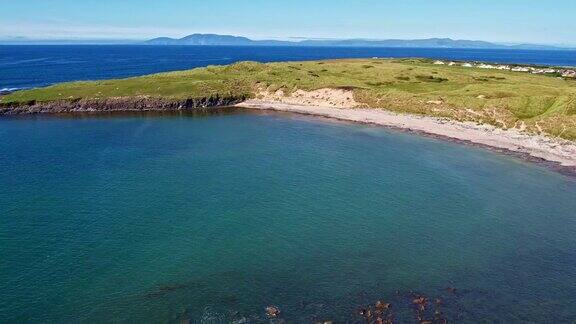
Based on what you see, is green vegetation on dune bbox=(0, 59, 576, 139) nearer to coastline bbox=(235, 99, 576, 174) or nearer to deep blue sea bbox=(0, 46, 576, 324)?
coastline bbox=(235, 99, 576, 174)

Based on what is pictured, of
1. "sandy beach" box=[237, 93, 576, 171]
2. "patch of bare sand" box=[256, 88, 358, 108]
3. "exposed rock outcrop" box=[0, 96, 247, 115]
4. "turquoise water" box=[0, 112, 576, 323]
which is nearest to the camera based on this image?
"turquoise water" box=[0, 112, 576, 323]

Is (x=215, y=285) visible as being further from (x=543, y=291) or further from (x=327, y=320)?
(x=543, y=291)

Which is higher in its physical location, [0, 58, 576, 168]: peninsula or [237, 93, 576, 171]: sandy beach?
[0, 58, 576, 168]: peninsula

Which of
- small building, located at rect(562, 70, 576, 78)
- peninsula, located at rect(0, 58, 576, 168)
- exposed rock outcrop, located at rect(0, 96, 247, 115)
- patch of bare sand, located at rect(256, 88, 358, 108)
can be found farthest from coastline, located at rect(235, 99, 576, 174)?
small building, located at rect(562, 70, 576, 78)

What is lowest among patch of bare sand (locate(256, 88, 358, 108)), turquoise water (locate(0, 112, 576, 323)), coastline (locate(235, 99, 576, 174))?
turquoise water (locate(0, 112, 576, 323))

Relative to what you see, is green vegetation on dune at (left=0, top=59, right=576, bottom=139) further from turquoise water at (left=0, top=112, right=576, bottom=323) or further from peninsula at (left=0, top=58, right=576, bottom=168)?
turquoise water at (left=0, top=112, right=576, bottom=323)

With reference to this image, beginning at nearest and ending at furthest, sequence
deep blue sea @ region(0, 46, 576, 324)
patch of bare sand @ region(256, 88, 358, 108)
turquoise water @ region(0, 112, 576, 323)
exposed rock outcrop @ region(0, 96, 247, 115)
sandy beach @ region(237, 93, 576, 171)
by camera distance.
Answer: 1. deep blue sea @ region(0, 46, 576, 324)
2. turquoise water @ region(0, 112, 576, 323)
3. sandy beach @ region(237, 93, 576, 171)
4. exposed rock outcrop @ region(0, 96, 247, 115)
5. patch of bare sand @ region(256, 88, 358, 108)

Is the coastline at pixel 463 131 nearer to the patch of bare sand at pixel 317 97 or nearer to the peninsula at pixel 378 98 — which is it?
the peninsula at pixel 378 98

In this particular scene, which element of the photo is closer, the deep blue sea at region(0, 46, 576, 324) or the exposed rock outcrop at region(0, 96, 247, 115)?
the deep blue sea at region(0, 46, 576, 324)
